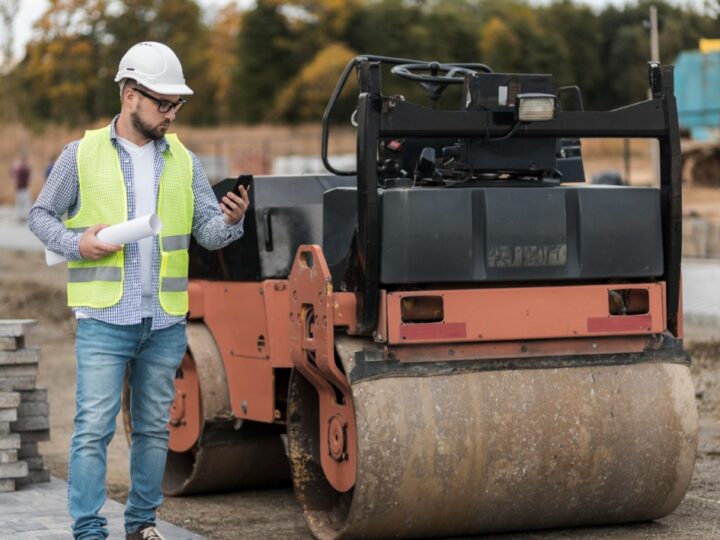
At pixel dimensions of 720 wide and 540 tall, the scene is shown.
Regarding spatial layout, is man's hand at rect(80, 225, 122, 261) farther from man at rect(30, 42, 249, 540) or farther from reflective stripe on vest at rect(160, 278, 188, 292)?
reflective stripe on vest at rect(160, 278, 188, 292)

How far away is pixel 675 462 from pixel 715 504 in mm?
892

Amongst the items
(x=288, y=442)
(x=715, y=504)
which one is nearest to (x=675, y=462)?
(x=715, y=504)

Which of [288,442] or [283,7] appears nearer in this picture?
[288,442]

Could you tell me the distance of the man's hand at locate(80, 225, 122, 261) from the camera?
5.26 metres

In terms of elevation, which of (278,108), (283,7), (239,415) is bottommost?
(239,415)

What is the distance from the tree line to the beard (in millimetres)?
63455

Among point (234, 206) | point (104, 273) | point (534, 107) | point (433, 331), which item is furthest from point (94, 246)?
point (534, 107)

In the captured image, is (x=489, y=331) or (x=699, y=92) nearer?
(x=489, y=331)

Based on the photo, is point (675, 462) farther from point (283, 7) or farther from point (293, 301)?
point (283, 7)

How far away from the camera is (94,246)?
5270mm

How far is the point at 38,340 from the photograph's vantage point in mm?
15156

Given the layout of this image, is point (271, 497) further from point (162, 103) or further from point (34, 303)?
point (34, 303)

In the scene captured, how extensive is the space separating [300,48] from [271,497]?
7398 cm

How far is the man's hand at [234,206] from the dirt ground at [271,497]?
147cm
